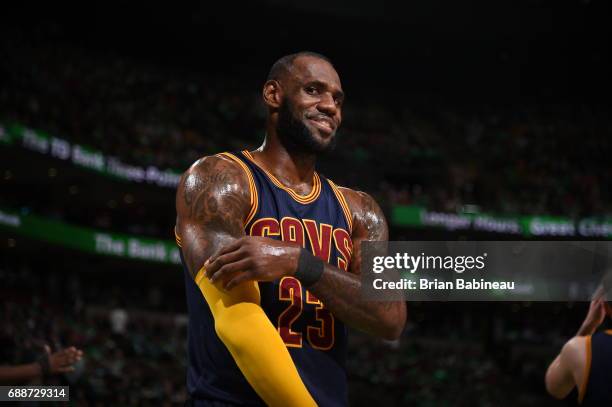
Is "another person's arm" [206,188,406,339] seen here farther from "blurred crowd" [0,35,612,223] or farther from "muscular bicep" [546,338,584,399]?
"blurred crowd" [0,35,612,223]

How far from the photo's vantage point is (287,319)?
2951mm

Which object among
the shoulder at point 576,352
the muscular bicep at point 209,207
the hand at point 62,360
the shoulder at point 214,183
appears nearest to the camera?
the muscular bicep at point 209,207

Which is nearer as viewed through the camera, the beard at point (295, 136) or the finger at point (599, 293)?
the beard at point (295, 136)

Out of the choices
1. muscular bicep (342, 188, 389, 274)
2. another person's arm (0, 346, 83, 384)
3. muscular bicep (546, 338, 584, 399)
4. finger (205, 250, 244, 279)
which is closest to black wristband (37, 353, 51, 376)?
another person's arm (0, 346, 83, 384)

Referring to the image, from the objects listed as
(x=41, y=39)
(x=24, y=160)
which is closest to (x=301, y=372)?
(x=24, y=160)

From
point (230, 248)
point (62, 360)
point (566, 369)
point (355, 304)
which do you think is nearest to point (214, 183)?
point (230, 248)

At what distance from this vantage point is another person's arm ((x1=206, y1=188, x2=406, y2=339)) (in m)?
2.56

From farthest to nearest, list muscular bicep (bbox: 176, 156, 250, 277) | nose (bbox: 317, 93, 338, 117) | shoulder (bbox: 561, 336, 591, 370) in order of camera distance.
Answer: shoulder (bbox: 561, 336, 591, 370)
nose (bbox: 317, 93, 338, 117)
muscular bicep (bbox: 176, 156, 250, 277)

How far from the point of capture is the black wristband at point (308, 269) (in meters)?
2.67

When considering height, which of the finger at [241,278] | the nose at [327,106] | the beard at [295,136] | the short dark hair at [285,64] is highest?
the short dark hair at [285,64]

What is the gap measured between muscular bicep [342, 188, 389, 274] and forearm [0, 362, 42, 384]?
3.15m

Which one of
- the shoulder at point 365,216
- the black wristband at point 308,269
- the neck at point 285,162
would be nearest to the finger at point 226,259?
the black wristband at point 308,269

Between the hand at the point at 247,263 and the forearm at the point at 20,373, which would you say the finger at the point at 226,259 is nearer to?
the hand at the point at 247,263

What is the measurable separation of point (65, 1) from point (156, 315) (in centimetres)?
1418
